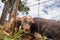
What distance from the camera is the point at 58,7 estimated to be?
58.3 inches

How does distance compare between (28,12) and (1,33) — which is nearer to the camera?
(1,33)

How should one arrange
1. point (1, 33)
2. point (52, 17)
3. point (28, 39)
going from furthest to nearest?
point (52, 17) < point (28, 39) < point (1, 33)

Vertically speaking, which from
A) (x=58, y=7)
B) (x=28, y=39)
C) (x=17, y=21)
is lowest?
(x=28, y=39)

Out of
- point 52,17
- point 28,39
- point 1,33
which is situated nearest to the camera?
point 1,33

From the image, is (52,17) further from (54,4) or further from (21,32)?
(21,32)

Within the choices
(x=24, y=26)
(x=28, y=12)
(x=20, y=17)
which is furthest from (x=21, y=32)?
(x=28, y=12)

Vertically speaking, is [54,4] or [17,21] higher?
[54,4]

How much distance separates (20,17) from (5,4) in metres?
0.17

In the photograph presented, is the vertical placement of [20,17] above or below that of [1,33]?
above

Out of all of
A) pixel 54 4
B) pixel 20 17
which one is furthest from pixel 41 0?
pixel 20 17

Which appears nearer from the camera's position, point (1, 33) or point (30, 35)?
point (1, 33)

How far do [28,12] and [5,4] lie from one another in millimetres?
210

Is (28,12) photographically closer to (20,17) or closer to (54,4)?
(20,17)

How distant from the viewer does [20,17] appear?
1.48m
